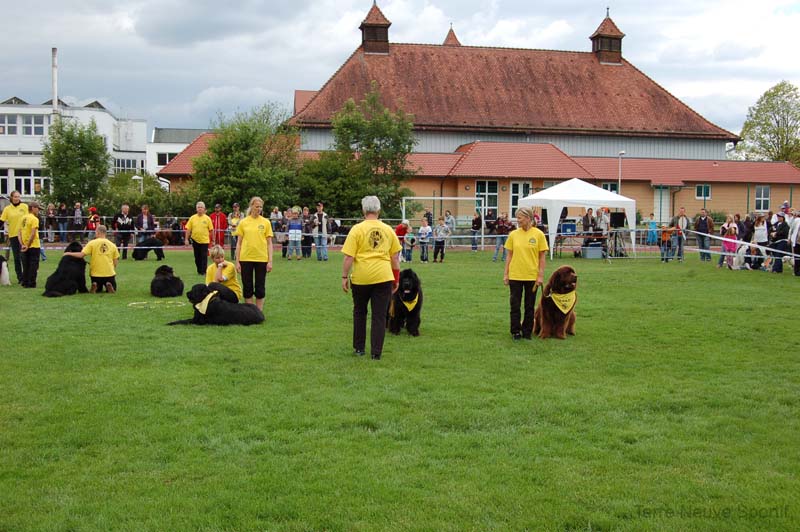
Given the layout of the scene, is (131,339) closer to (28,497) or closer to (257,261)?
(257,261)

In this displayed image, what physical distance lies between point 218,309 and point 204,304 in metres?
0.21

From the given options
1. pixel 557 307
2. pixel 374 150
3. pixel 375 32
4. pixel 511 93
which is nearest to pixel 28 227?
pixel 557 307

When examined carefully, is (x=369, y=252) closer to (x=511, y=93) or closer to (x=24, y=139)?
(x=511, y=93)

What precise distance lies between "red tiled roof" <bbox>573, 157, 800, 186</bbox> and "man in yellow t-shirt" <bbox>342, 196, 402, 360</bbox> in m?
40.1

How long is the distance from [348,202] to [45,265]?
52.3 ft

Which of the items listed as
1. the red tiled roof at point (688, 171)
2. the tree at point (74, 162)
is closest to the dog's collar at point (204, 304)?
the tree at point (74, 162)

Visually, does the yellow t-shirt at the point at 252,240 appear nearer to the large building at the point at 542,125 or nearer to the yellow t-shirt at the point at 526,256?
the yellow t-shirt at the point at 526,256

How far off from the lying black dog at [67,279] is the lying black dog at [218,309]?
4.42 m

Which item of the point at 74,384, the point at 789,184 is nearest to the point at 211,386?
the point at 74,384

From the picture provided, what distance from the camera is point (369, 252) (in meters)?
8.56

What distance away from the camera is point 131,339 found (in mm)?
9930

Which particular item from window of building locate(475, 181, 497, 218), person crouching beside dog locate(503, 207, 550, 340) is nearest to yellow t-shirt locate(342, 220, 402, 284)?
person crouching beside dog locate(503, 207, 550, 340)

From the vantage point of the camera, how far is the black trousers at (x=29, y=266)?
1585cm

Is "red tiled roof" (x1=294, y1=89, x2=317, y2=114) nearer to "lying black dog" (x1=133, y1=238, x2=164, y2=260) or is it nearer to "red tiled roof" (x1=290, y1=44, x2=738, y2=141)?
"red tiled roof" (x1=290, y1=44, x2=738, y2=141)
